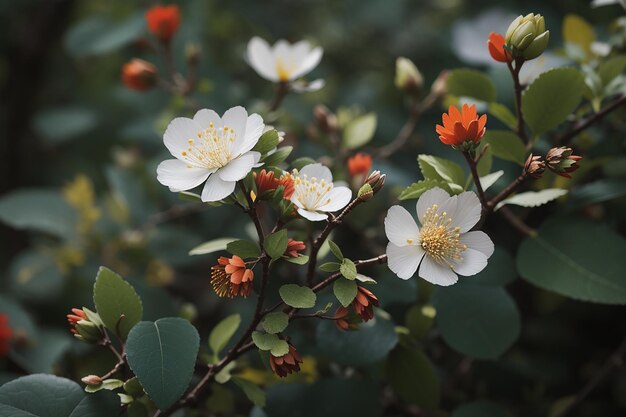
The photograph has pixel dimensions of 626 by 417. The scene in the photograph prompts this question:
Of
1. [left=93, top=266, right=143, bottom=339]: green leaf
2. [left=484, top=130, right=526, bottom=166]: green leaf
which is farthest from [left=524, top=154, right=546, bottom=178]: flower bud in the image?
[left=93, top=266, right=143, bottom=339]: green leaf

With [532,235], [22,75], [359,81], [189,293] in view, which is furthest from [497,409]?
[22,75]

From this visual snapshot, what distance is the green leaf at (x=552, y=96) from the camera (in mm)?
677

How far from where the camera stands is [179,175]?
64 centimetres

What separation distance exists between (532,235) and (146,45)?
729 millimetres

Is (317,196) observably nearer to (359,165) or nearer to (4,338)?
(359,165)

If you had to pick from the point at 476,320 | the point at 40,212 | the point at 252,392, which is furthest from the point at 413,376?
the point at 40,212

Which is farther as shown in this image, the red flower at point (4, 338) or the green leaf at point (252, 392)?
the red flower at point (4, 338)

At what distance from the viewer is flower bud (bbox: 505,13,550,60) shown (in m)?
0.61

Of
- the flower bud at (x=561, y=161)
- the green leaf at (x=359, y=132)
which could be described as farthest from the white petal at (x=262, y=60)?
the flower bud at (x=561, y=161)

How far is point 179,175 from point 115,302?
156mm

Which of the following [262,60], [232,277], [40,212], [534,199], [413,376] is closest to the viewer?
[232,277]

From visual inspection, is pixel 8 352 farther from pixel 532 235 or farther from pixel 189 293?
pixel 532 235

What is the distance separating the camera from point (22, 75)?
1.45 meters

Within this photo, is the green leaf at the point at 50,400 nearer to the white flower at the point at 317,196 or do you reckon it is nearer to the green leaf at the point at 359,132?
the white flower at the point at 317,196
